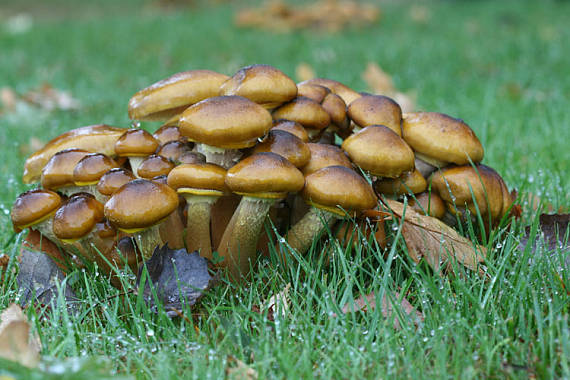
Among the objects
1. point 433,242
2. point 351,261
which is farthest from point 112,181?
point 433,242

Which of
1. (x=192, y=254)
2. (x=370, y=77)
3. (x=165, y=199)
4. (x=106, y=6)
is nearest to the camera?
(x=165, y=199)

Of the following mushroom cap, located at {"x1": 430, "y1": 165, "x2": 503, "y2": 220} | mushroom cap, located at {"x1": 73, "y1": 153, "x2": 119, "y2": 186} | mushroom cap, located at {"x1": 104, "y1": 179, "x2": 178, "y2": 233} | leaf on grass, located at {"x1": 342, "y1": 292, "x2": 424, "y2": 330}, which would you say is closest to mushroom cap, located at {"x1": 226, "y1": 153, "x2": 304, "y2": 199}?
mushroom cap, located at {"x1": 104, "y1": 179, "x2": 178, "y2": 233}

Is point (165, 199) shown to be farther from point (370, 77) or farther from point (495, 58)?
point (495, 58)

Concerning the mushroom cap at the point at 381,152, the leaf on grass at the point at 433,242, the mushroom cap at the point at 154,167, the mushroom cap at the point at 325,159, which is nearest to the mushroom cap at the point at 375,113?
the mushroom cap at the point at 381,152


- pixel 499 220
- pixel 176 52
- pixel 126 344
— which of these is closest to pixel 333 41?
pixel 176 52

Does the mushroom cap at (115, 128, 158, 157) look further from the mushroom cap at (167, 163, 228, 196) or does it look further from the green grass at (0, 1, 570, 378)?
the green grass at (0, 1, 570, 378)

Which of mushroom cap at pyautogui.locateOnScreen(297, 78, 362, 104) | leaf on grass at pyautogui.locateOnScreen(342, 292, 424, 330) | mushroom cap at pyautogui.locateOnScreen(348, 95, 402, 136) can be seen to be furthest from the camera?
mushroom cap at pyautogui.locateOnScreen(297, 78, 362, 104)

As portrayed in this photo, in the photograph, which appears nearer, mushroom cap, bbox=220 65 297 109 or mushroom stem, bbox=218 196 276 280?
mushroom stem, bbox=218 196 276 280
